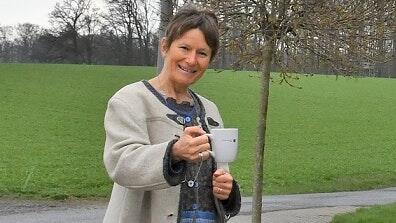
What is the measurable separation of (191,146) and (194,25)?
46cm

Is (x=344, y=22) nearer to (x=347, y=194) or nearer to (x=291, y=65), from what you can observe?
(x=291, y=65)

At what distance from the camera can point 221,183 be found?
226 cm

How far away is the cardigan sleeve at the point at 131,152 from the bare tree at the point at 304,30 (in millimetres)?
5431

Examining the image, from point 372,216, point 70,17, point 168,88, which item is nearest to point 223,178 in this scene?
point 168,88

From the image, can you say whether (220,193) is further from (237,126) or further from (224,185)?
(237,126)

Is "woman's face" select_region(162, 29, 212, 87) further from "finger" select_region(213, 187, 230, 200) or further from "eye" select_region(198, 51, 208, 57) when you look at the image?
"finger" select_region(213, 187, 230, 200)

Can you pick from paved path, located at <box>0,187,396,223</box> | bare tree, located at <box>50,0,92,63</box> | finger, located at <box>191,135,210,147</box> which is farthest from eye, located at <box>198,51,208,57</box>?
bare tree, located at <box>50,0,92,63</box>

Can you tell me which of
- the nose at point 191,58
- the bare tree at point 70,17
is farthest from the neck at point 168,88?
the bare tree at point 70,17

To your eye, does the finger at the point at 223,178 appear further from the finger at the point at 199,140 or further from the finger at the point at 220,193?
the finger at the point at 199,140

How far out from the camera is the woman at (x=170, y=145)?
2.08m

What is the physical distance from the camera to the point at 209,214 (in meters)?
2.29

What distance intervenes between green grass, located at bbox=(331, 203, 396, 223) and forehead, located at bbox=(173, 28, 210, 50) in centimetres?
849

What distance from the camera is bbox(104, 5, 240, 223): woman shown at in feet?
6.82

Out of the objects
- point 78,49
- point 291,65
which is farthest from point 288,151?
point 78,49
